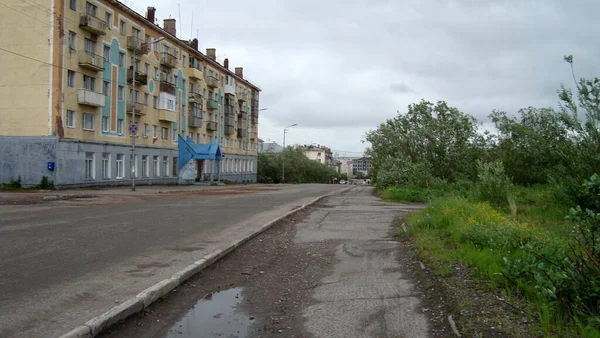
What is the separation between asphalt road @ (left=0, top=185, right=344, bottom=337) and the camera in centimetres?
513

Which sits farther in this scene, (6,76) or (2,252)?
(6,76)

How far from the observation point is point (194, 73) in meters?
53.2

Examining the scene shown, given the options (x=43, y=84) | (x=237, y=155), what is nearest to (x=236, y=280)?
(x=43, y=84)

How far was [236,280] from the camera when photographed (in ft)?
23.9

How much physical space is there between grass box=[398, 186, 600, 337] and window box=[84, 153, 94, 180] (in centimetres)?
2833

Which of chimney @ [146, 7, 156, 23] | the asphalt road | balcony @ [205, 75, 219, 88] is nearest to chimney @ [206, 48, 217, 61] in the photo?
balcony @ [205, 75, 219, 88]

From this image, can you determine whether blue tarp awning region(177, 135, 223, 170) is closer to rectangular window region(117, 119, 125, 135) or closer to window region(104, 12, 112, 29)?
rectangular window region(117, 119, 125, 135)

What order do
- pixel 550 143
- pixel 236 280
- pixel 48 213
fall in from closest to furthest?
pixel 236 280 → pixel 48 213 → pixel 550 143

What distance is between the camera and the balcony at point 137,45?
131 feet

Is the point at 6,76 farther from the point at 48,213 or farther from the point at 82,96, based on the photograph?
the point at 48,213

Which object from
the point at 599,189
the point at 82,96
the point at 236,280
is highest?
the point at 82,96

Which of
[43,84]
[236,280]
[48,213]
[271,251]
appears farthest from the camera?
[43,84]

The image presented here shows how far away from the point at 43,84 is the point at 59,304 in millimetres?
30208

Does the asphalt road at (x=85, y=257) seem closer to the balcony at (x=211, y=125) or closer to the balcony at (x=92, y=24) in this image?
the balcony at (x=92, y=24)
